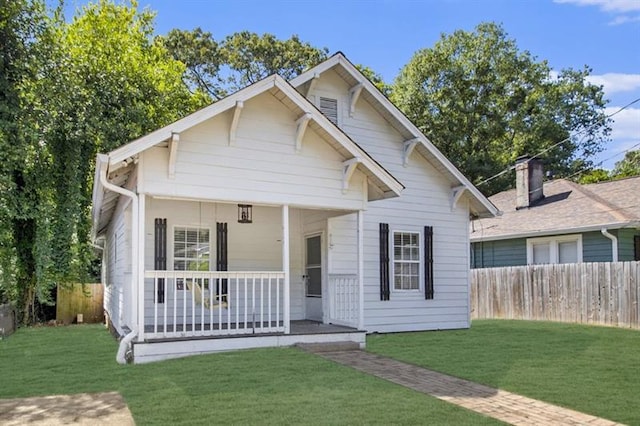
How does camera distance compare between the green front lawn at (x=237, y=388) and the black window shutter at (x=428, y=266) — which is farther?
the black window shutter at (x=428, y=266)

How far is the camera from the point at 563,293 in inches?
591

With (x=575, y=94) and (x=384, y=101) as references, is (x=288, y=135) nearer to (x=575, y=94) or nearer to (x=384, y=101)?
(x=384, y=101)

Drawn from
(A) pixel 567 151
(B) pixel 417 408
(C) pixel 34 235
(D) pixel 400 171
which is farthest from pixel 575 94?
(B) pixel 417 408

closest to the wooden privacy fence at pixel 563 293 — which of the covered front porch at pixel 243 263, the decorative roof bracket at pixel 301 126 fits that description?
the covered front porch at pixel 243 263

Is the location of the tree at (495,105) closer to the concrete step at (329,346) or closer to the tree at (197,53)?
the tree at (197,53)

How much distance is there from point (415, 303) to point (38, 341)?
8.24m

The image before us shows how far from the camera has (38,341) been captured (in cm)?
1163

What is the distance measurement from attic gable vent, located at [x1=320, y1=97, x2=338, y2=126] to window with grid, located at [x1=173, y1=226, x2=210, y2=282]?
3761 millimetres

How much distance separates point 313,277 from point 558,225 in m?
9.00

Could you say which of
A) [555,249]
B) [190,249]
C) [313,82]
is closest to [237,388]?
[190,249]

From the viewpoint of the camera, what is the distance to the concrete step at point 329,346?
896cm

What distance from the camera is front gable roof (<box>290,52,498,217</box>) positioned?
12.0 m

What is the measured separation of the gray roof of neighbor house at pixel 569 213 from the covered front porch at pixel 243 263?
7.58 metres

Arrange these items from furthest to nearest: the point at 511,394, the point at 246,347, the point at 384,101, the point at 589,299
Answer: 1. the point at 589,299
2. the point at 384,101
3. the point at 246,347
4. the point at 511,394
